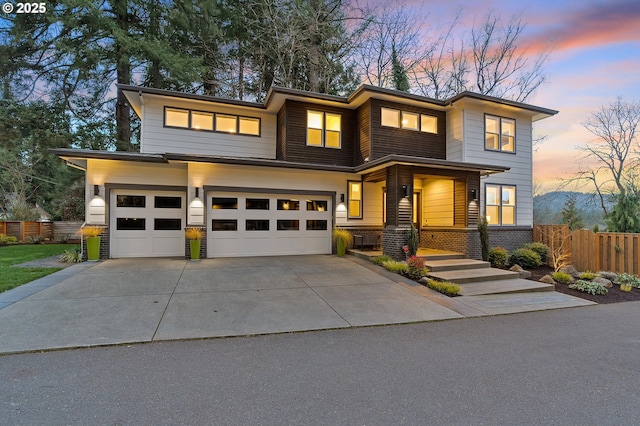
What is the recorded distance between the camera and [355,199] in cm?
1242

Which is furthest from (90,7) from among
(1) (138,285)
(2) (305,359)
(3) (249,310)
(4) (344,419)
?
(4) (344,419)

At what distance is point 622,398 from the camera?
9.33 feet

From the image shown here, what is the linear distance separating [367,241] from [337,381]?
9.19 metres

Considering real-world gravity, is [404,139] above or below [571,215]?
above

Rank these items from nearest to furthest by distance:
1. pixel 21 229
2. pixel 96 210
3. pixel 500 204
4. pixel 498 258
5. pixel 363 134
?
pixel 498 258 → pixel 96 210 → pixel 363 134 → pixel 500 204 → pixel 21 229

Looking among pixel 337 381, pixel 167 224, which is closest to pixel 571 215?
pixel 337 381

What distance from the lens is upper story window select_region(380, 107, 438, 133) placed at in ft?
40.0

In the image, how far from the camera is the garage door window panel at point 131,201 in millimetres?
10617

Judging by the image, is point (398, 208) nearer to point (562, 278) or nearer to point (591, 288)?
point (562, 278)

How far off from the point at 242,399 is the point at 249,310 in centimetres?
260

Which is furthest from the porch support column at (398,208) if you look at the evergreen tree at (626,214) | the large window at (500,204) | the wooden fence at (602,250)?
the evergreen tree at (626,214)

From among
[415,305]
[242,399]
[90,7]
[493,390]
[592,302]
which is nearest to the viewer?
[242,399]

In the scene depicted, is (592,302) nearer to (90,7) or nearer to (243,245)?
(243,245)

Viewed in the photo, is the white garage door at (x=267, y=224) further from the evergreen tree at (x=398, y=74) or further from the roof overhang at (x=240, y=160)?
the evergreen tree at (x=398, y=74)
